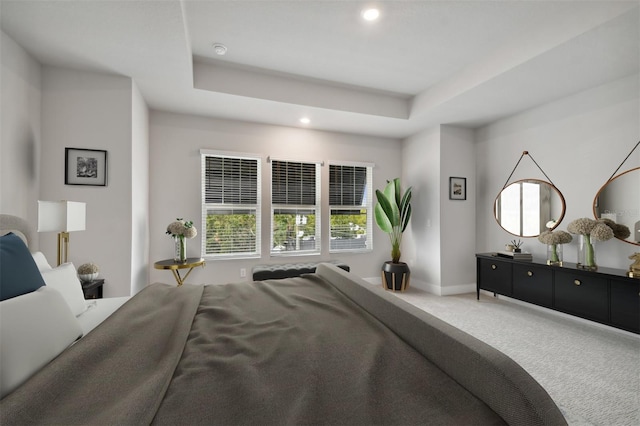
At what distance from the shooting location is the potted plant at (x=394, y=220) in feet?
14.6

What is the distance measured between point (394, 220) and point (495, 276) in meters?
1.57

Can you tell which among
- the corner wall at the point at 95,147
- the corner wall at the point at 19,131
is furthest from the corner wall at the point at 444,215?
the corner wall at the point at 19,131

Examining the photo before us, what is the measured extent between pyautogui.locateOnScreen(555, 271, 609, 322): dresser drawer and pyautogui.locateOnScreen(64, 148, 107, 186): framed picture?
4843 mm

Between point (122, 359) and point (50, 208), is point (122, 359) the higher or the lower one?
the lower one

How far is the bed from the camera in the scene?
73cm

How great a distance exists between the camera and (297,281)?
89.0 inches

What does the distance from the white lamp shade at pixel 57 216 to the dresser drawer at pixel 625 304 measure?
466 centimetres

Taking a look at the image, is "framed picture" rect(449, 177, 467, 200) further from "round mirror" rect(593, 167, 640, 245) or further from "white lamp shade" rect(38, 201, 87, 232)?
"white lamp shade" rect(38, 201, 87, 232)

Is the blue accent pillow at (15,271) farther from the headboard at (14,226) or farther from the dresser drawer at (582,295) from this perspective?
the dresser drawer at (582,295)

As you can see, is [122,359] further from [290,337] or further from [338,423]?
[338,423]

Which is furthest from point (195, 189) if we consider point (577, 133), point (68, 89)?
point (577, 133)

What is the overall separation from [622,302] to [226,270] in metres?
4.38

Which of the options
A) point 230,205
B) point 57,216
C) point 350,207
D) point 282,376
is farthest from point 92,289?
point 350,207

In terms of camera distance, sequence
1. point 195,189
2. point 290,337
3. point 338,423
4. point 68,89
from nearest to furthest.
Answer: point 338,423 → point 290,337 → point 68,89 → point 195,189
